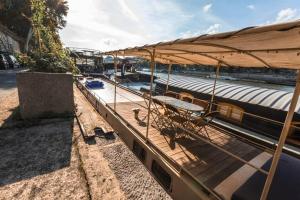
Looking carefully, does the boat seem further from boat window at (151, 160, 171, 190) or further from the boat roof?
the boat roof

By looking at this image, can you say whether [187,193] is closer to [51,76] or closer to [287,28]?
[287,28]

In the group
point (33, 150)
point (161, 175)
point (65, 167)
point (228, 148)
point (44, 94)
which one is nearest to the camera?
point (65, 167)

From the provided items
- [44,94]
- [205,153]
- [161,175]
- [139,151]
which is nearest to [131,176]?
[161,175]

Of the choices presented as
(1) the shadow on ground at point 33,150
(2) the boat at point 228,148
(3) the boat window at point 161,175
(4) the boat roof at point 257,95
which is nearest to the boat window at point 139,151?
(2) the boat at point 228,148

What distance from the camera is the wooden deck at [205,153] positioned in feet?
10.5

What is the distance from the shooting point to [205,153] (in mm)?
3934

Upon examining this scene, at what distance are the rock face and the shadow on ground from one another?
52 cm

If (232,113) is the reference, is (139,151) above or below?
below

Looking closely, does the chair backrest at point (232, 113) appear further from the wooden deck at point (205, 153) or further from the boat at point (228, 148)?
the wooden deck at point (205, 153)

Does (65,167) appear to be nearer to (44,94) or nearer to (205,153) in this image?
(205,153)

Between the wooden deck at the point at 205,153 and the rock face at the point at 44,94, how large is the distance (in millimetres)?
2612

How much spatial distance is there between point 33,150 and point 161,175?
3.09 meters

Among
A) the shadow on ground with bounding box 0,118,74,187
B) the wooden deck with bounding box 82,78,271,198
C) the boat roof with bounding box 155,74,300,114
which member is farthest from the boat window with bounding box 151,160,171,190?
the boat roof with bounding box 155,74,300,114

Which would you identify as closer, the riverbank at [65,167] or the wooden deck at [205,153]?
the riverbank at [65,167]
